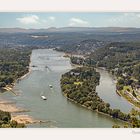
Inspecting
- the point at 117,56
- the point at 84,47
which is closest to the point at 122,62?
the point at 117,56

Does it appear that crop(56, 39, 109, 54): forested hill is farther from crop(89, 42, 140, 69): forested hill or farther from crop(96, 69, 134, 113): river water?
crop(96, 69, 134, 113): river water

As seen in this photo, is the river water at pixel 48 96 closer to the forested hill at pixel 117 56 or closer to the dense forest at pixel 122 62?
the dense forest at pixel 122 62

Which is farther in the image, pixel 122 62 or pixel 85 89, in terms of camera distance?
pixel 122 62

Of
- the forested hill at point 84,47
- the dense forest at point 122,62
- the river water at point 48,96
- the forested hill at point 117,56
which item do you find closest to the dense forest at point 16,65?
the river water at point 48,96

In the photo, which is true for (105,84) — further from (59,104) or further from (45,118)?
(45,118)

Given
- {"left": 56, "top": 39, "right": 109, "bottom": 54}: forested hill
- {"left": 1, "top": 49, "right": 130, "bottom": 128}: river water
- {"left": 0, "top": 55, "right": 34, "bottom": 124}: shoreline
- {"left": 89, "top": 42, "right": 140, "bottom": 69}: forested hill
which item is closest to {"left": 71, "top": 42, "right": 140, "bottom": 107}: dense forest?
{"left": 89, "top": 42, "right": 140, "bottom": 69}: forested hill

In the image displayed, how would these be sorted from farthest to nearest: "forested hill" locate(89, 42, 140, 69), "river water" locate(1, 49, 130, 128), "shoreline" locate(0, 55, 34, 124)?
"forested hill" locate(89, 42, 140, 69) < "river water" locate(1, 49, 130, 128) < "shoreline" locate(0, 55, 34, 124)

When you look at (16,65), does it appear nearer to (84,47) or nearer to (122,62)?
(84,47)
